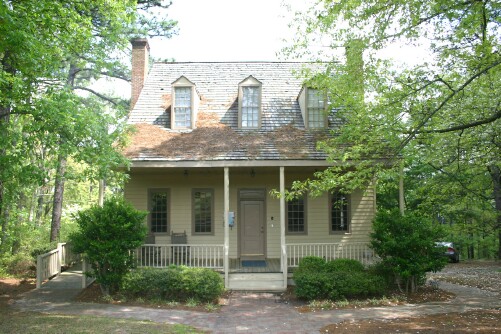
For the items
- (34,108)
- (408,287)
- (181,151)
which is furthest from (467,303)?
(34,108)

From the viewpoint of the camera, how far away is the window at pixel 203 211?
14828mm

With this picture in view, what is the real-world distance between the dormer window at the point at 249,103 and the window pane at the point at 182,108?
74.5 inches

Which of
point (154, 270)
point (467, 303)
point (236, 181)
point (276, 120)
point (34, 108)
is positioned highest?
point (276, 120)

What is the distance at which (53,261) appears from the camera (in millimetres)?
14008

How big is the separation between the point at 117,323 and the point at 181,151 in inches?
240

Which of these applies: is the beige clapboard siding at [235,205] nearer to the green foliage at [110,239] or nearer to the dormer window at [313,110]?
the dormer window at [313,110]

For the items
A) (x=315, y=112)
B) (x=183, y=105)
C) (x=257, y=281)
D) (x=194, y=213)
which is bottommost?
(x=257, y=281)

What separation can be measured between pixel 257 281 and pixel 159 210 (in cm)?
480

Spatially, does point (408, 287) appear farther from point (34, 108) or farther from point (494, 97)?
point (34, 108)

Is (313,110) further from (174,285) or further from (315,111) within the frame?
(174,285)

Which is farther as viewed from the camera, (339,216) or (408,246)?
(339,216)

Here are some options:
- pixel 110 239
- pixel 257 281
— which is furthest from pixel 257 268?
pixel 110 239

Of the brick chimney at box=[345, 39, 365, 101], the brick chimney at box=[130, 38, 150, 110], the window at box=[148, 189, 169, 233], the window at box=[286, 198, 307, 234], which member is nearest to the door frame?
the window at box=[286, 198, 307, 234]

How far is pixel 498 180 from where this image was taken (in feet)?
59.5
